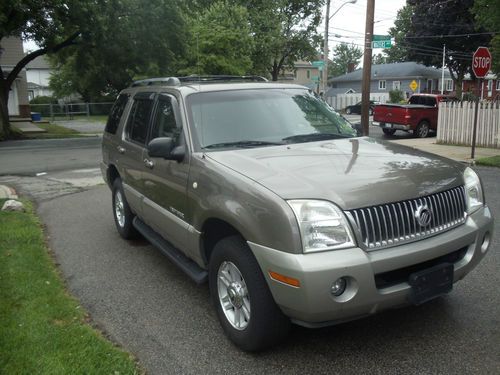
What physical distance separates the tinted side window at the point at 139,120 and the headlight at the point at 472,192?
3017 millimetres

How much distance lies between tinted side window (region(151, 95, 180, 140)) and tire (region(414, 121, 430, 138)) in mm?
18176

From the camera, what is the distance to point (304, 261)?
2.89 m

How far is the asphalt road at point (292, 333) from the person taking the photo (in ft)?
10.8

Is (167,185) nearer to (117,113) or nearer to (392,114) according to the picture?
(117,113)

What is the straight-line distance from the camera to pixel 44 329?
3.74m

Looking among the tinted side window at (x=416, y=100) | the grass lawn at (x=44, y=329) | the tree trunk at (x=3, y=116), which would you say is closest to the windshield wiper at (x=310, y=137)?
the grass lawn at (x=44, y=329)

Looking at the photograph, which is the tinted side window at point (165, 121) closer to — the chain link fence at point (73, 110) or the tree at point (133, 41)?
the tree at point (133, 41)

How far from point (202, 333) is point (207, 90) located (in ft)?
6.97

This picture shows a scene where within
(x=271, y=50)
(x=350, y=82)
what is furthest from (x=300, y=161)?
(x=350, y=82)

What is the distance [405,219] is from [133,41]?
1962 centimetres

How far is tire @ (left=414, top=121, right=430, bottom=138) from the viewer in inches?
837

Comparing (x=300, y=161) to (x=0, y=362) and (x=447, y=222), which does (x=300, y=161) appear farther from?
(x=0, y=362)

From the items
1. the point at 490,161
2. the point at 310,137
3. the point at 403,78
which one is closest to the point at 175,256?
the point at 310,137

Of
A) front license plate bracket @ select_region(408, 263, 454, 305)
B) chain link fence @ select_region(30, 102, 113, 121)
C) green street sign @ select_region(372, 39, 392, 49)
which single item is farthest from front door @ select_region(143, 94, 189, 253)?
chain link fence @ select_region(30, 102, 113, 121)
